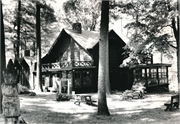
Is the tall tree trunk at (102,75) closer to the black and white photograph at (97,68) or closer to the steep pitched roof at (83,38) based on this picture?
the black and white photograph at (97,68)

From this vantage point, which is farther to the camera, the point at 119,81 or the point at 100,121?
the point at 119,81

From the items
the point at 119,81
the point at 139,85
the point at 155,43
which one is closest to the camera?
the point at 155,43

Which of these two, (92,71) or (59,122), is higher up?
(92,71)

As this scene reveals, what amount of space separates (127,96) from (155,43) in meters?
5.51

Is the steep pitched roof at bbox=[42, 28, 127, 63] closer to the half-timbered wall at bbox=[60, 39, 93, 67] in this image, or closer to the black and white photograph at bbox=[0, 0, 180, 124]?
the black and white photograph at bbox=[0, 0, 180, 124]

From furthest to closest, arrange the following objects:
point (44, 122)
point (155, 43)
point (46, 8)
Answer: point (46, 8), point (155, 43), point (44, 122)

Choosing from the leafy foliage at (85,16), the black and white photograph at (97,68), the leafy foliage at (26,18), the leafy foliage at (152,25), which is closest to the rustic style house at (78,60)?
the black and white photograph at (97,68)

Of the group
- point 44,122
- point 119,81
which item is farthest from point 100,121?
point 119,81

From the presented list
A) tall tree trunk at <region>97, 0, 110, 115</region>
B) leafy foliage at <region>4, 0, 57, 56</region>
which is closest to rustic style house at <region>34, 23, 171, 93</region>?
leafy foliage at <region>4, 0, 57, 56</region>

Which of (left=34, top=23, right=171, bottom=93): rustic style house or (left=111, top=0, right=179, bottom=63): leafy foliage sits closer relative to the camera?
(left=111, top=0, right=179, bottom=63): leafy foliage

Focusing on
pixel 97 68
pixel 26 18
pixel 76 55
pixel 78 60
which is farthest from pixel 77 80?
pixel 26 18

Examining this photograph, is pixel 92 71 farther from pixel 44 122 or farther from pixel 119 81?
pixel 44 122

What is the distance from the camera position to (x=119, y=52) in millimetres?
28125

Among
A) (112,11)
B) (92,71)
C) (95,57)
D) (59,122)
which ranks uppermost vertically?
(112,11)
